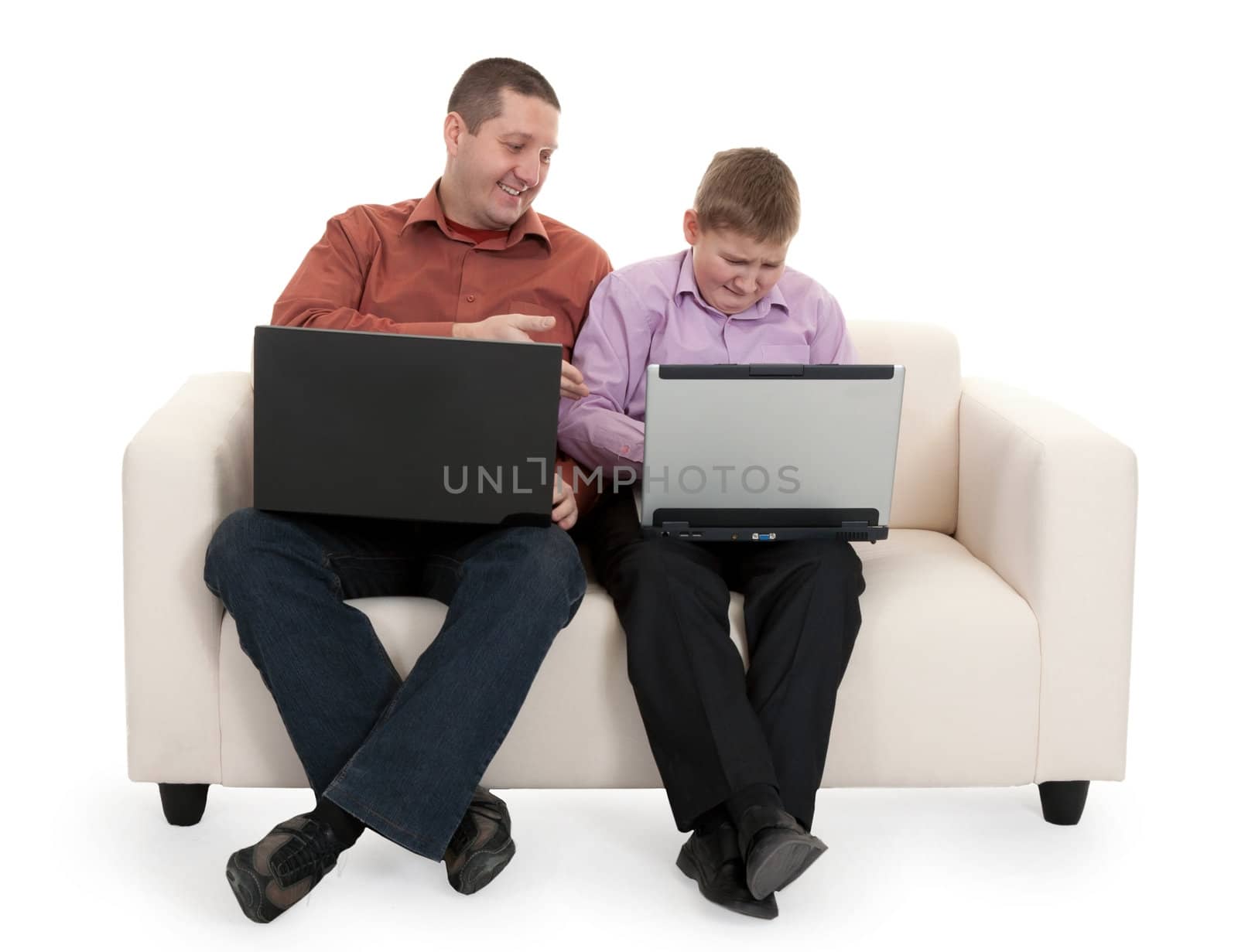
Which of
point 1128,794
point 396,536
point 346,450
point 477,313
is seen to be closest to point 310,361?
point 346,450

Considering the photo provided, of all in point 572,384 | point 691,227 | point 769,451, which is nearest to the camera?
point 769,451

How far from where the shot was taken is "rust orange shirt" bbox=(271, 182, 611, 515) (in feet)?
10.1

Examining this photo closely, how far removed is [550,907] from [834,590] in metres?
0.70

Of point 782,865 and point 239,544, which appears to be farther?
point 239,544

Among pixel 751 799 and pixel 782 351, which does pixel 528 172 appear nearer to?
pixel 782 351

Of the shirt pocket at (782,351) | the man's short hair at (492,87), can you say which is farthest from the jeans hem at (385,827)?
the man's short hair at (492,87)

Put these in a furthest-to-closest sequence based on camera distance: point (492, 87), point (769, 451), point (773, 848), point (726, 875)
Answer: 1. point (492, 87)
2. point (769, 451)
3. point (726, 875)
4. point (773, 848)

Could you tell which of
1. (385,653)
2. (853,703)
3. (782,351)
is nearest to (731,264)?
(782,351)

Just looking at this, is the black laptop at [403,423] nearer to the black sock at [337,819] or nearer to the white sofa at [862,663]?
the white sofa at [862,663]

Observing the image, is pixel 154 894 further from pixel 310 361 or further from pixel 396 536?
pixel 310 361

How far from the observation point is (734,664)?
8.55 ft

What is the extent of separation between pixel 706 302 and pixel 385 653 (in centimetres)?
92

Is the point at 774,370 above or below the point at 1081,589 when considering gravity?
above

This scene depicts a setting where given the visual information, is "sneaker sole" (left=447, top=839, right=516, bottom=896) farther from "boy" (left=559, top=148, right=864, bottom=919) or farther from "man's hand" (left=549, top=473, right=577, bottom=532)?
"man's hand" (left=549, top=473, right=577, bottom=532)
